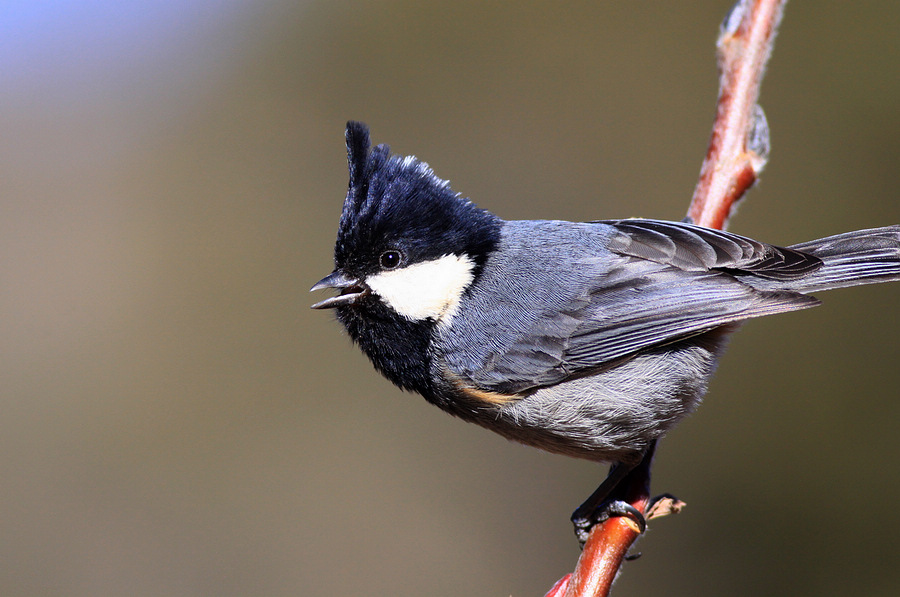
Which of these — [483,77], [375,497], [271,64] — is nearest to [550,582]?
[375,497]

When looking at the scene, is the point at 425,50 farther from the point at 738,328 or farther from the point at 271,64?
the point at 738,328

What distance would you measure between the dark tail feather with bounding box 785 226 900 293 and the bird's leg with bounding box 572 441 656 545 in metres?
0.83

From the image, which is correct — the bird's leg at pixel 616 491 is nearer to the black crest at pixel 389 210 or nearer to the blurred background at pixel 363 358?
the black crest at pixel 389 210

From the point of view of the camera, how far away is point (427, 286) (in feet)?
8.17

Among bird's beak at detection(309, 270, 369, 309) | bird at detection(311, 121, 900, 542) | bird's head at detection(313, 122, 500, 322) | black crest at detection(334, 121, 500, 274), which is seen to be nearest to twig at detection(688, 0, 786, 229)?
bird at detection(311, 121, 900, 542)

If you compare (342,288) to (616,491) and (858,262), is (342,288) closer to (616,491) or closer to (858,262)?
(616,491)

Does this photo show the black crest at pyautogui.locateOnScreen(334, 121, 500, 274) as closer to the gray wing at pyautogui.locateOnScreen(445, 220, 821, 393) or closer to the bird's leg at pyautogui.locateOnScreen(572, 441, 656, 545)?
the gray wing at pyautogui.locateOnScreen(445, 220, 821, 393)

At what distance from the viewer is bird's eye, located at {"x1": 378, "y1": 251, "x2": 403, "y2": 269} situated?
2.41 m

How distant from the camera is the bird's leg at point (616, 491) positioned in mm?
2533

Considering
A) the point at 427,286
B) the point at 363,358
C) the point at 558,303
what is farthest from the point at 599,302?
the point at 363,358

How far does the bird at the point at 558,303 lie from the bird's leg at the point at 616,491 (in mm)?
10

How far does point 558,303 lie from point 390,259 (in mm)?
596

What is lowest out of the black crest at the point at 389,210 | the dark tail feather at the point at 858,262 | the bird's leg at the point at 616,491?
the bird's leg at the point at 616,491

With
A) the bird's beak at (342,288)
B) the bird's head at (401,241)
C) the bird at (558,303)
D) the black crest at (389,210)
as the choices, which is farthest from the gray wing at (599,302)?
the bird's beak at (342,288)
